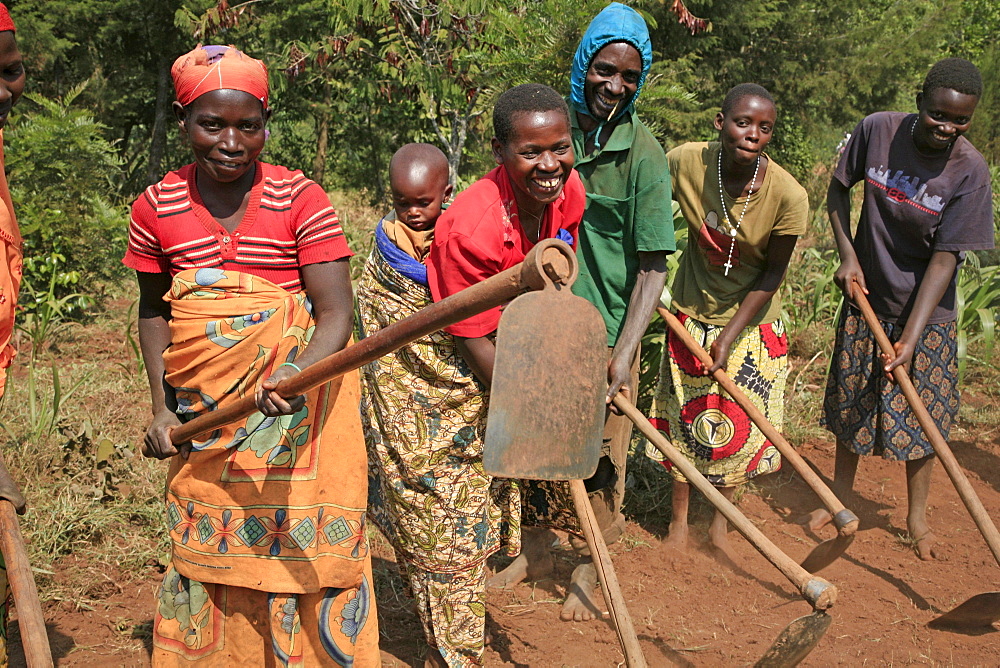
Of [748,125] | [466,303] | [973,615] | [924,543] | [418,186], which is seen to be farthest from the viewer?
[924,543]

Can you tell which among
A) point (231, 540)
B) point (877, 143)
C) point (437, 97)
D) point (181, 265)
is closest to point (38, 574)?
point (231, 540)

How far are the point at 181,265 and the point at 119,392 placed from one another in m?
3.11

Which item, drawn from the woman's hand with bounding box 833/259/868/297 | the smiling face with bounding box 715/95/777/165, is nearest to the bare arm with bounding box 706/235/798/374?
the smiling face with bounding box 715/95/777/165

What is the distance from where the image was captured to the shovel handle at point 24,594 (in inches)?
70.7

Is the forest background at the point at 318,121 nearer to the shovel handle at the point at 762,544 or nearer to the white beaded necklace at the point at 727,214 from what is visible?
the white beaded necklace at the point at 727,214

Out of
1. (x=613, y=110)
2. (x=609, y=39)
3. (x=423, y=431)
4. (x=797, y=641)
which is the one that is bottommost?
(x=797, y=641)

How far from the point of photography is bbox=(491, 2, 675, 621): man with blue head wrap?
9.70 ft

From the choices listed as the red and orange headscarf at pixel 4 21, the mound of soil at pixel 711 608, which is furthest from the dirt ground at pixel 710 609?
the red and orange headscarf at pixel 4 21

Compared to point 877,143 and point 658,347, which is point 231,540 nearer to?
point 658,347

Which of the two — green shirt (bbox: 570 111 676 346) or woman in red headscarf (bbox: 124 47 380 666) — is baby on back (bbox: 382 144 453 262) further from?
woman in red headscarf (bbox: 124 47 380 666)

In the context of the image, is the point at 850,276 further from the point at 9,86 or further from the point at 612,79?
the point at 9,86

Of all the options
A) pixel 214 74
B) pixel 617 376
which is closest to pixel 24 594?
pixel 214 74

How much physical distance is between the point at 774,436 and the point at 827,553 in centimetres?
51

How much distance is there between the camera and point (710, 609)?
141 inches
